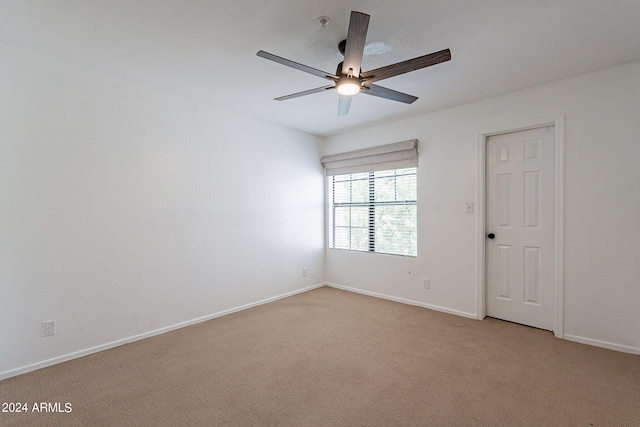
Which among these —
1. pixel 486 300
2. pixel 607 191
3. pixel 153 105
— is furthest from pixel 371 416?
pixel 153 105

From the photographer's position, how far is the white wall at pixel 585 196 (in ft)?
8.30

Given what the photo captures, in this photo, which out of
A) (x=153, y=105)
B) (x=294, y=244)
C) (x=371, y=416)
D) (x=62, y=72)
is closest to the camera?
(x=371, y=416)

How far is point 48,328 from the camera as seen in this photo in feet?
7.93

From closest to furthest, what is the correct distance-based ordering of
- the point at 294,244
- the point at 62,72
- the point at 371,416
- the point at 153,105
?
the point at 371,416, the point at 62,72, the point at 153,105, the point at 294,244

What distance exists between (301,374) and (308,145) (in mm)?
3311

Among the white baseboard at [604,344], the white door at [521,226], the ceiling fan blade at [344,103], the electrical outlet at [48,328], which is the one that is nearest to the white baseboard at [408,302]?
the white door at [521,226]

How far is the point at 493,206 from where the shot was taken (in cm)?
334

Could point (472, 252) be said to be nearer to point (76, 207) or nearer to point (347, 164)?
point (347, 164)

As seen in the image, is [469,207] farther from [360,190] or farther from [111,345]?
[111,345]

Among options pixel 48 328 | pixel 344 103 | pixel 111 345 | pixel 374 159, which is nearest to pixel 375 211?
pixel 374 159

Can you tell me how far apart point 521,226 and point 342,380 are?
2450mm

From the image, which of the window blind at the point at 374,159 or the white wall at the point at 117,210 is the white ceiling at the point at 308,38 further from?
the window blind at the point at 374,159

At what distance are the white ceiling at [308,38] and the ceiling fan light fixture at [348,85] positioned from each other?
315 millimetres

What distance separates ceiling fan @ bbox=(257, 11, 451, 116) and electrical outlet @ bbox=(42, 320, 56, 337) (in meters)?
2.68
